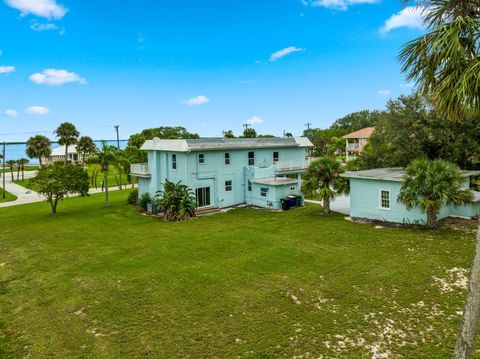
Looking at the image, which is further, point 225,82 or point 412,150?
point 225,82

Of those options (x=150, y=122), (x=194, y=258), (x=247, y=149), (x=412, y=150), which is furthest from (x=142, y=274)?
(x=150, y=122)

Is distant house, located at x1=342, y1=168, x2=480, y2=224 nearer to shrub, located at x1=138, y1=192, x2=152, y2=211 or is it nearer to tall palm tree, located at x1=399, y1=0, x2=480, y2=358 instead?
tall palm tree, located at x1=399, y1=0, x2=480, y2=358

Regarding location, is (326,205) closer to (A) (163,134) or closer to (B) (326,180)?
(B) (326,180)

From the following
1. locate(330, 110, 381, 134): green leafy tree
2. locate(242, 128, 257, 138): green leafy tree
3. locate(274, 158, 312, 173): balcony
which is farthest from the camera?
locate(330, 110, 381, 134): green leafy tree

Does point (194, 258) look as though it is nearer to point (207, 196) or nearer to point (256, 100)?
point (207, 196)

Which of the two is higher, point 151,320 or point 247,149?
point 247,149

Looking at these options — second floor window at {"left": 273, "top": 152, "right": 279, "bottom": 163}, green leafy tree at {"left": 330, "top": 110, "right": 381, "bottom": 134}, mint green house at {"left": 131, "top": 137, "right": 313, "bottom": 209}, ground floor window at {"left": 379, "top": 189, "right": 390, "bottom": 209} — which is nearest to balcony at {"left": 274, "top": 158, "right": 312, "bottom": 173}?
mint green house at {"left": 131, "top": 137, "right": 313, "bottom": 209}
